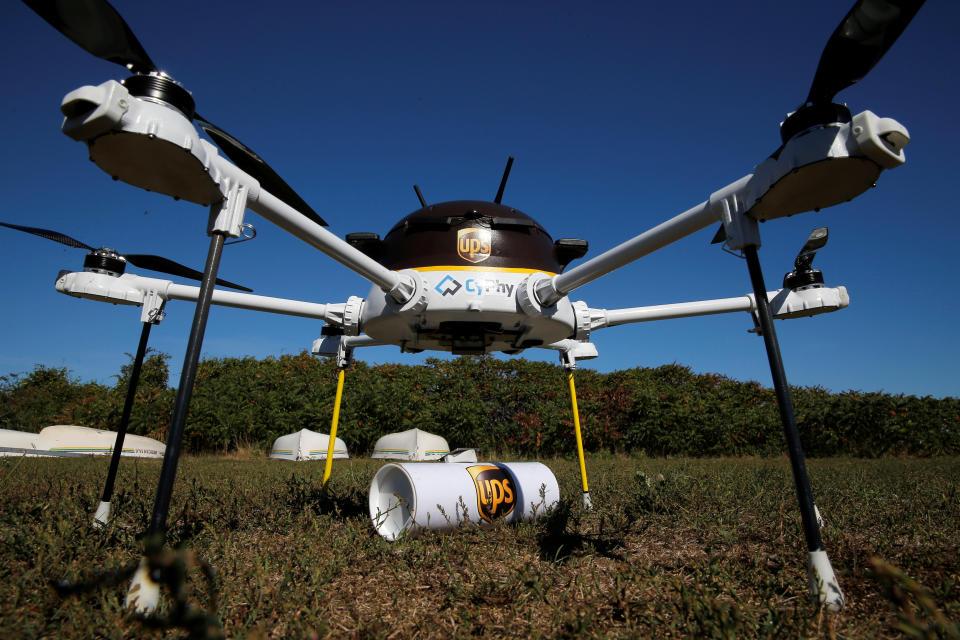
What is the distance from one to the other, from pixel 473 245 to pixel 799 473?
2749 millimetres

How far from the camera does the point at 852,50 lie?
2211mm

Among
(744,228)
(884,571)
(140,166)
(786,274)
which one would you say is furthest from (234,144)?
(786,274)

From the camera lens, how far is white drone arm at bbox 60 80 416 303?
2217 mm

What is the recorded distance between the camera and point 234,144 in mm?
3115

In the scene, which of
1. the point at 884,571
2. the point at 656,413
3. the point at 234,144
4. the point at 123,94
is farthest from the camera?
the point at 656,413

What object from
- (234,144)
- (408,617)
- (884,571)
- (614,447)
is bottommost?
(408,617)

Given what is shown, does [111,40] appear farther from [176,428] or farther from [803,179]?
[803,179]

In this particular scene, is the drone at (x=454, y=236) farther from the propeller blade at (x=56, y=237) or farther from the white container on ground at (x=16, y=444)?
the white container on ground at (x=16, y=444)

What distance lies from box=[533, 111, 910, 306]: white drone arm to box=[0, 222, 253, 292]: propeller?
3.20m

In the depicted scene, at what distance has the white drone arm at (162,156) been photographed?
87.3 inches

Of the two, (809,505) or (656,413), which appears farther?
(656,413)

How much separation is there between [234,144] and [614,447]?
14567mm

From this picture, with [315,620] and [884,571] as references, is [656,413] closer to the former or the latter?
[315,620]

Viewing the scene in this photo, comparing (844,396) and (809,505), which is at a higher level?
(844,396)
